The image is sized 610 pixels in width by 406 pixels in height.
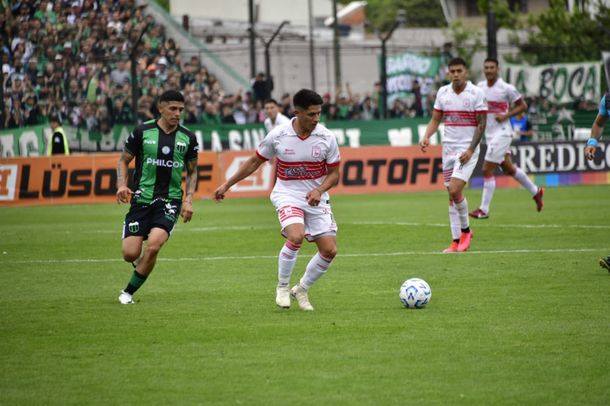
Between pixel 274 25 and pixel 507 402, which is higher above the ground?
pixel 274 25

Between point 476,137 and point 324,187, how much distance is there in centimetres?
576

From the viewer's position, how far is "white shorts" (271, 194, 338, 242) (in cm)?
1079

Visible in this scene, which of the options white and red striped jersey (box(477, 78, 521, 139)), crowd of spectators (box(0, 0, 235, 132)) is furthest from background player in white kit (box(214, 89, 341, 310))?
crowd of spectators (box(0, 0, 235, 132))

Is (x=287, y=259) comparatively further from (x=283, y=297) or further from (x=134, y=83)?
(x=134, y=83)

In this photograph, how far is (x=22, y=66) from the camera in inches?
1221

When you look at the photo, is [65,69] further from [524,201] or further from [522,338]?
[522,338]

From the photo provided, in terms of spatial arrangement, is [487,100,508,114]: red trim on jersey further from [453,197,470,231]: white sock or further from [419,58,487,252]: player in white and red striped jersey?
[453,197,470,231]: white sock

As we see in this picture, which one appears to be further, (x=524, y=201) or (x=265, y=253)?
(x=524, y=201)

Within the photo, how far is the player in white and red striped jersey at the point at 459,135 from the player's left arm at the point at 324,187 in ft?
16.9

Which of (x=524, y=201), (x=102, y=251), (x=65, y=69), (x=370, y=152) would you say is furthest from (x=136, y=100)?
(x=102, y=251)

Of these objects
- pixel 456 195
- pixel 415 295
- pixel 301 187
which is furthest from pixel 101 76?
pixel 415 295

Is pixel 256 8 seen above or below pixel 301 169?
above

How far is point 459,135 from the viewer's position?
54.1 ft

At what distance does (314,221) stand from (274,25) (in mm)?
39133
